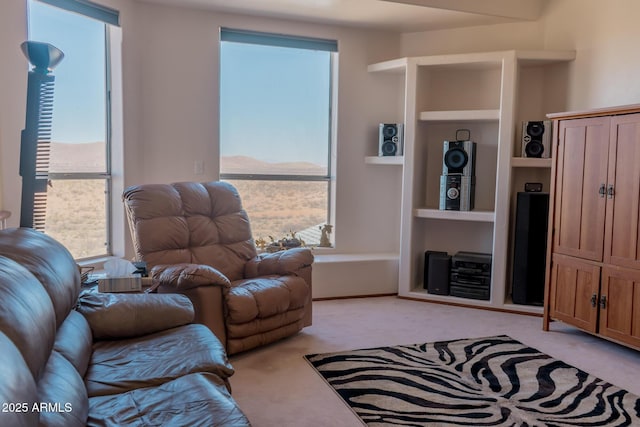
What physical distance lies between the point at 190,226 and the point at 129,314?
1.31 metres

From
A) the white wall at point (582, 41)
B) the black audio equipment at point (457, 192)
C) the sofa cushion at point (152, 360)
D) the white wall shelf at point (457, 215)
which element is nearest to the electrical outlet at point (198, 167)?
the white wall shelf at point (457, 215)

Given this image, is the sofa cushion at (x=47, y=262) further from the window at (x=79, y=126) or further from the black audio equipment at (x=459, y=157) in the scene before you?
the black audio equipment at (x=459, y=157)

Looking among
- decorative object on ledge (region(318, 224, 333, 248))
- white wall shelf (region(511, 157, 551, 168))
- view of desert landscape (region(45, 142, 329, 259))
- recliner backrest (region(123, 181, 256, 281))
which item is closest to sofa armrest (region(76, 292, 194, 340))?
recliner backrest (region(123, 181, 256, 281))

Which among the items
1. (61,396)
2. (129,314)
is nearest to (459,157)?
(129,314)

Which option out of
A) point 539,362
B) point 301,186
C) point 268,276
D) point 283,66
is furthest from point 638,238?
point 283,66

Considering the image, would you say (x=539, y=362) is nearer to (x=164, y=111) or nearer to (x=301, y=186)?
(x=301, y=186)

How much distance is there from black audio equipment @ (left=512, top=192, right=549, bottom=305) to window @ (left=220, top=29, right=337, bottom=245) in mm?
1719

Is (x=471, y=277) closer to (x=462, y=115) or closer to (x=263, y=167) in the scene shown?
(x=462, y=115)

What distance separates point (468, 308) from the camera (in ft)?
14.7

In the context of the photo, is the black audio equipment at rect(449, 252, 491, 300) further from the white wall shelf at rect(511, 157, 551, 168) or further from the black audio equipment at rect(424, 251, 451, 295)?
the white wall shelf at rect(511, 157, 551, 168)

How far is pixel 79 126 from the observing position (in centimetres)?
383

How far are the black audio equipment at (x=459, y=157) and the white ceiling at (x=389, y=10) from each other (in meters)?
1.08

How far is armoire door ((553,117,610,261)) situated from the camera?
11.3 feet

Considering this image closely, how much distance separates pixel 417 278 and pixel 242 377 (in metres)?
2.51
